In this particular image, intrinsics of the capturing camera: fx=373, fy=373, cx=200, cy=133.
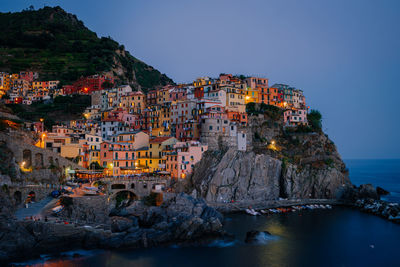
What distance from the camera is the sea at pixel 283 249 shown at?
130 ft

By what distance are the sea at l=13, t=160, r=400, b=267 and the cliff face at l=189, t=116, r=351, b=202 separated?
7498 mm

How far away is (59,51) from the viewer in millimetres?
138375

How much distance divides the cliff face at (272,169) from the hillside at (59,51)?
59.5 metres

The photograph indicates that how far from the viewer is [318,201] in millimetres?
72875

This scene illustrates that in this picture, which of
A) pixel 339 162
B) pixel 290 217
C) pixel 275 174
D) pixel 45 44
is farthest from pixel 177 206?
pixel 45 44

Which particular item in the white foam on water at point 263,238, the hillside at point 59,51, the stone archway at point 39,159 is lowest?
the white foam on water at point 263,238

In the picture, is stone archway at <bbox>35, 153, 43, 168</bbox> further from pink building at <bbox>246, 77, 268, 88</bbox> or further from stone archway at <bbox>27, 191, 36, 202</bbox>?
pink building at <bbox>246, 77, 268, 88</bbox>

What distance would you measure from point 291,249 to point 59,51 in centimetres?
12123

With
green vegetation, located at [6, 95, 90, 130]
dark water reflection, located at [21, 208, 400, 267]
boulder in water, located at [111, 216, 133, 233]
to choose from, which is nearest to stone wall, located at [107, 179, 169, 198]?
boulder in water, located at [111, 216, 133, 233]

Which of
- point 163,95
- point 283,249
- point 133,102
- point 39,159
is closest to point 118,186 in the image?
point 39,159

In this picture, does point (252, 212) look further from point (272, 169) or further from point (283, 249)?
point (283, 249)

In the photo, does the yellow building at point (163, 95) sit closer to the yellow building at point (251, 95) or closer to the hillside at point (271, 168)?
the yellow building at point (251, 95)

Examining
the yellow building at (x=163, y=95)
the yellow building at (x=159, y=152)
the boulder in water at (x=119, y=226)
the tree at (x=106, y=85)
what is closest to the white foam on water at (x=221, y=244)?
the boulder in water at (x=119, y=226)

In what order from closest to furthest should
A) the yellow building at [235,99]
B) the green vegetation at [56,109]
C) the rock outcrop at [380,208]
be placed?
1. the rock outcrop at [380,208]
2. the yellow building at [235,99]
3. the green vegetation at [56,109]
